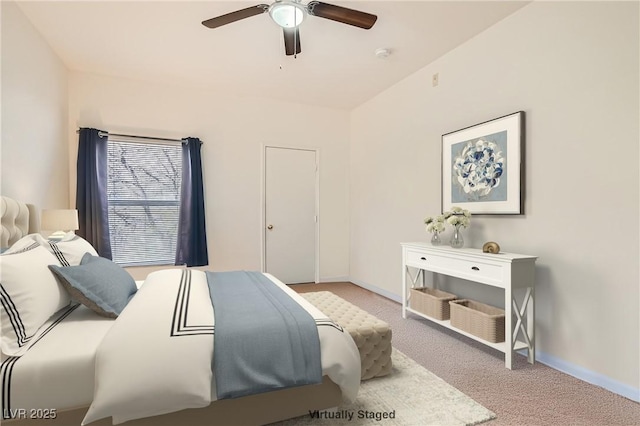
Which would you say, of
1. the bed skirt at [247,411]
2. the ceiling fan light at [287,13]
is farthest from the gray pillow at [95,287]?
the ceiling fan light at [287,13]

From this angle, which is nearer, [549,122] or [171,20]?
[549,122]

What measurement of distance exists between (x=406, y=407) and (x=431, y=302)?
135cm

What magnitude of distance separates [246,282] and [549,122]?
2521mm

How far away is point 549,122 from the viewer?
2424 mm

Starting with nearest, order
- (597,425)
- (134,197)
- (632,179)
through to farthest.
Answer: (597,425), (632,179), (134,197)

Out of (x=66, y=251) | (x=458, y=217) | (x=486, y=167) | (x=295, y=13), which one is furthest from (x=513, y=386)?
(x=66, y=251)

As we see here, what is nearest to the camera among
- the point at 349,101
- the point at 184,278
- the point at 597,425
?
the point at 597,425

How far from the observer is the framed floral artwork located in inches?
103

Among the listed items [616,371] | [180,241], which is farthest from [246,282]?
[616,371]

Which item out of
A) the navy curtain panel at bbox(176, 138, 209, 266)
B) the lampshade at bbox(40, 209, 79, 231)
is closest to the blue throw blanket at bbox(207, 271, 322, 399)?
the lampshade at bbox(40, 209, 79, 231)

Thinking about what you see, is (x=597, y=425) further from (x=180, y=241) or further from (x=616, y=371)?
(x=180, y=241)

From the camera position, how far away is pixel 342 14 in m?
2.26

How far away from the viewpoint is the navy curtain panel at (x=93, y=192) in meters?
3.73

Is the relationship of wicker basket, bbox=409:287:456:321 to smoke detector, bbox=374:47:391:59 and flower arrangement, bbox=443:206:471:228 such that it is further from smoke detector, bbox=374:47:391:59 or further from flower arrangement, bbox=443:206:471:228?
smoke detector, bbox=374:47:391:59
